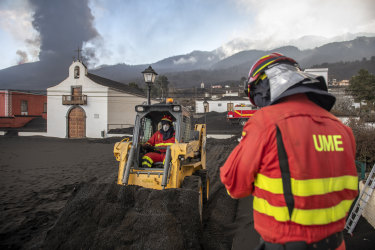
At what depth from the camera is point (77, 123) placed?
28781mm

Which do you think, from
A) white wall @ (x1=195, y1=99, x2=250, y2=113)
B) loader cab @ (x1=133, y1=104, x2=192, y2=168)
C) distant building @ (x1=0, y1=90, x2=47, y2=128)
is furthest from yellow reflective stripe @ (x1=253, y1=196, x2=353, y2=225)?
white wall @ (x1=195, y1=99, x2=250, y2=113)

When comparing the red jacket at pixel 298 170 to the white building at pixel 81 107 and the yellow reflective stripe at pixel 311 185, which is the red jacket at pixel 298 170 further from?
the white building at pixel 81 107

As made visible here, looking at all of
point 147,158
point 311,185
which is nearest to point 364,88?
point 147,158

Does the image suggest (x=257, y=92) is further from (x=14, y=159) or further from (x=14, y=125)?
(x=14, y=125)

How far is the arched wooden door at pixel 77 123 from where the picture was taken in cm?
2858

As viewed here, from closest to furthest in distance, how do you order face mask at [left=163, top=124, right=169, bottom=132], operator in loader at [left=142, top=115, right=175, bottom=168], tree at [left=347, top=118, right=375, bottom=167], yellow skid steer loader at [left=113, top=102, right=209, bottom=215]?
yellow skid steer loader at [left=113, top=102, right=209, bottom=215], operator in loader at [left=142, top=115, right=175, bottom=168], face mask at [left=163, top=124, right=169, bottom=132], tree at [left=347, top=118, right=375, bottom=167]

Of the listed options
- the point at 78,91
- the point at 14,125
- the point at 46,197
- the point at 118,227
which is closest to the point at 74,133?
the point at 78,91

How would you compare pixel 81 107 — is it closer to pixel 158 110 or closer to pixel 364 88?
pixel 158 110

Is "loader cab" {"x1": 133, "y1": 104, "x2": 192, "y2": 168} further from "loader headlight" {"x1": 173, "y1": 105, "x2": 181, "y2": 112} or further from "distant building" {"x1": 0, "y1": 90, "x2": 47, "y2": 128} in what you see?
"distant building" {"x1": 0, "y1": 90, "x2": 47, "y2": 128}

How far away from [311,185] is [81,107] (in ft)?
99.0

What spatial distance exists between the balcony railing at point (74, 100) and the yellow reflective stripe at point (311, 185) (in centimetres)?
2923

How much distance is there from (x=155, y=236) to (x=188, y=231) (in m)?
0.43

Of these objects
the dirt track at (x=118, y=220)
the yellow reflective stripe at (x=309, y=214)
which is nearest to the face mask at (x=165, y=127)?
the dirt track at (x=118, y=220)

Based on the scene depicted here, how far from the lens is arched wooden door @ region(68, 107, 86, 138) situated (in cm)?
2858
